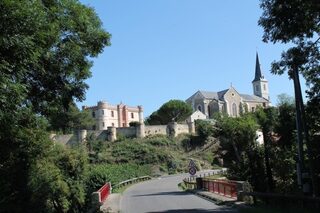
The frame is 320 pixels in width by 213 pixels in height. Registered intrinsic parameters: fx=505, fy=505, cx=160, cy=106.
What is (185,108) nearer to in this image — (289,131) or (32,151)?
(289,131)

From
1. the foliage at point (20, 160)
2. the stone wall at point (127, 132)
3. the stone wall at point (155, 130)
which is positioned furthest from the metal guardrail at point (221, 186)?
the stone wall at point (155, 130)

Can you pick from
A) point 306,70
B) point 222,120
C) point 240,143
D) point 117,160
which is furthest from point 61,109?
point 117,160

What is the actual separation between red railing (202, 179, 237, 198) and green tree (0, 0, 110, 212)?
10245 mm

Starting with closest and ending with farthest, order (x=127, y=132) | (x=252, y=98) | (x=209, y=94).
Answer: (x=127, y=132), (x=209, y=94), (x=252, y=98)

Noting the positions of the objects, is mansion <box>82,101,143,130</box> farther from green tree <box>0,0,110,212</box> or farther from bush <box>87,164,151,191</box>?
green tree <box>0,0,110,212</box>

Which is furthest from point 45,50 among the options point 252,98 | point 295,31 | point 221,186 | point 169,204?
point 252,98

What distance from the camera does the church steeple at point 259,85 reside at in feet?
572

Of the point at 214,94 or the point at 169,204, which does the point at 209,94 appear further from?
the point at 169,204

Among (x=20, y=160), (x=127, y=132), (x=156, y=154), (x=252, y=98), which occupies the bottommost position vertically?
(x=20, y=160)

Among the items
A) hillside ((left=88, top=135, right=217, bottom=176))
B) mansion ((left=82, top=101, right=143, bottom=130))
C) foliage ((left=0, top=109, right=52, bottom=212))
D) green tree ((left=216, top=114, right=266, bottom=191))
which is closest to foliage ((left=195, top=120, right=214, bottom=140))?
hillside ((left=88, top=135, right=217, bottom=176))

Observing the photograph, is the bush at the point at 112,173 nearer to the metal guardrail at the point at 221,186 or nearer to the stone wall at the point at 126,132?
the metal guardrail at the point at 221,186

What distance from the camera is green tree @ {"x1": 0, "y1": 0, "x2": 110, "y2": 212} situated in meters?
Result: 9.48

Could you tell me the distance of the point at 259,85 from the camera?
174500mm

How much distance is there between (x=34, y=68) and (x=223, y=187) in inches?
713
